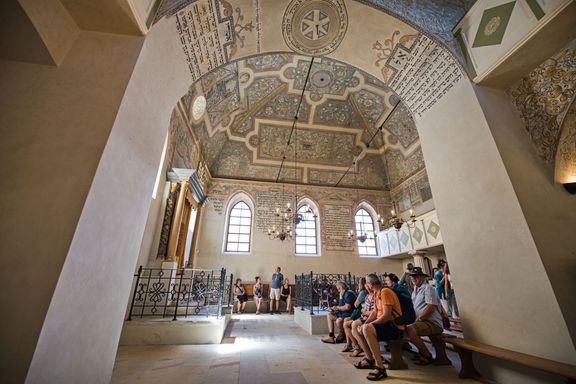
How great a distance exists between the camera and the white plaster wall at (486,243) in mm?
2027

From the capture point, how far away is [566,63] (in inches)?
92.7

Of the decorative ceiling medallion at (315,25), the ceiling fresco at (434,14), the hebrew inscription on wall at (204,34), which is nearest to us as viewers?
the hebrew inscription on wall at (204,34)

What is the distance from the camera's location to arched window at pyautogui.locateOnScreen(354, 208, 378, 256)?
1100cm

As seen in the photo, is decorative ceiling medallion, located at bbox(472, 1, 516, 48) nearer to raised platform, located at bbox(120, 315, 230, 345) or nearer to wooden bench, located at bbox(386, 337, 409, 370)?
wooden bench, located at bbox(386, 337, 409, 370)

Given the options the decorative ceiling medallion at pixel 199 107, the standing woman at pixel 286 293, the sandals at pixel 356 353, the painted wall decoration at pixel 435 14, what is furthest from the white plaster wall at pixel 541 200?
the standing woman at pixel 286 293

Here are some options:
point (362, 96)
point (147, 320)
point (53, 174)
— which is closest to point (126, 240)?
point (53, 174)

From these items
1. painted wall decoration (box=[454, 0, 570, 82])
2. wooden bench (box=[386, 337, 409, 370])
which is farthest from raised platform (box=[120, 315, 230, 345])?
painted wall decoration (box=[454, 0, 570, 82])

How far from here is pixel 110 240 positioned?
178 cm

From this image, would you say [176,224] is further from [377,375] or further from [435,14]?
[435,14]

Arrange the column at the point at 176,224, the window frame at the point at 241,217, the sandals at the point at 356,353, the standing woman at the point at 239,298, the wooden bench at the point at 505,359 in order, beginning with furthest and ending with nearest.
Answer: the window frame at the point at 241,217 < the standing woman at the point at 239,298 < the column at the point at 176,224 < the sandals at the point at 356,353 < the wooden bench at the point at 505,359

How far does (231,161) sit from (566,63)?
1003 cm

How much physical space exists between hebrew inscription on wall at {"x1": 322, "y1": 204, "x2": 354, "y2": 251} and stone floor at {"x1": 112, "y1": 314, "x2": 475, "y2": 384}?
7016 mm

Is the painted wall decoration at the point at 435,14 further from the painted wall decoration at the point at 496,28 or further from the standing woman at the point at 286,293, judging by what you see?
the standing woman at the point at 286,293

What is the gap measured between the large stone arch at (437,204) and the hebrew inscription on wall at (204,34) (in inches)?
6.1
